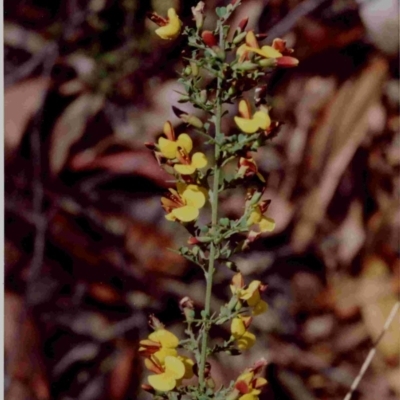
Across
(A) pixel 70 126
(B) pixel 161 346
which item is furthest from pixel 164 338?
(A) pixel 70 126

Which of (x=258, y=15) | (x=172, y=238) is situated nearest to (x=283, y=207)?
(x=172, y=238)

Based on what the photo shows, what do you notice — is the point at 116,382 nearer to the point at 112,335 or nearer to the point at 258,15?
the point at 112,335

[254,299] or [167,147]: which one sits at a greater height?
[167,147]

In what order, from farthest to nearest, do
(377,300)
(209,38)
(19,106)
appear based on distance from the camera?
(377,300) < (19,106) < (209,38)

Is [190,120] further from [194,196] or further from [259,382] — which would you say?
[259,382]

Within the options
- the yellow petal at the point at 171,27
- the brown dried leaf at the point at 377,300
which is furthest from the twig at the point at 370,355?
the yellow petal at the point at 171,27

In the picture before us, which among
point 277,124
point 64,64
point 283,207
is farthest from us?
point 283,207

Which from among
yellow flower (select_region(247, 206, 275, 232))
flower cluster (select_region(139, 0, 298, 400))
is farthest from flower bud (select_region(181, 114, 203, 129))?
yellow flower (select_region(247, 206, 275, 232))
